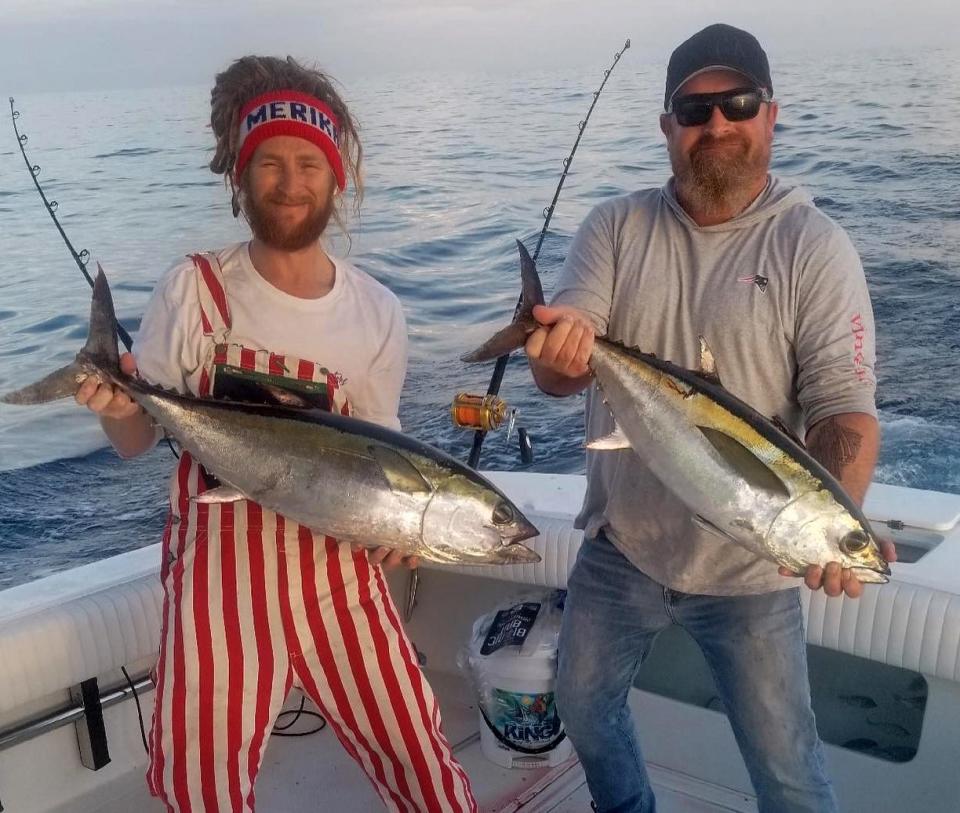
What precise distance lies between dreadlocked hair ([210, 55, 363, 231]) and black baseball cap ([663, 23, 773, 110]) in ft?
2.59

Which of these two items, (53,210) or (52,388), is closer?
(52,388)

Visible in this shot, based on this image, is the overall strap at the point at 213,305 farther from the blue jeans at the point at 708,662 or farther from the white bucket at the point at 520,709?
the white bucket at the point at 520,709

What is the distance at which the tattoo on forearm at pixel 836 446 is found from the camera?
76.4 inches

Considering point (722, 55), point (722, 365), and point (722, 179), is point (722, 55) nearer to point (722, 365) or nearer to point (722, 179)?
point (722, 179)

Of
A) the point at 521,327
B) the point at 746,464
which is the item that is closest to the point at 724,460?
the point at 746,464

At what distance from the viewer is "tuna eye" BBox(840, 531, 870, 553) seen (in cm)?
173

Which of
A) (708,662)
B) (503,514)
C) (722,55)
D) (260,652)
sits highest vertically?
(722,55)

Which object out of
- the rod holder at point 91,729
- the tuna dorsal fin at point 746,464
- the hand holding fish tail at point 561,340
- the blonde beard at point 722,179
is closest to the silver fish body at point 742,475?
the tuna dorsal fin at point 746,464

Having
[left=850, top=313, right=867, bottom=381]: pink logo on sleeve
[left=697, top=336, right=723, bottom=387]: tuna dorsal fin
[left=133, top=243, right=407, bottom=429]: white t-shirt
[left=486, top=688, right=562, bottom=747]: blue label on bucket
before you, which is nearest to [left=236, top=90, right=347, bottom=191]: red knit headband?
[left=133, top=243, right=407, bottom=429]: white t-shirt

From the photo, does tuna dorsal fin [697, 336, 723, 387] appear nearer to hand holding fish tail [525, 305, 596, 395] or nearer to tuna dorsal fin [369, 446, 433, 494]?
hand holding fish tail [525, 305, 596, 395]

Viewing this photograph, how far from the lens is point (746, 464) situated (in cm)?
174

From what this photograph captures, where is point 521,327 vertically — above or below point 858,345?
above

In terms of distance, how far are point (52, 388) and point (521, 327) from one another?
36.5 inches

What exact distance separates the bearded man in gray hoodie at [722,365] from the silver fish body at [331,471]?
326 millimetres
